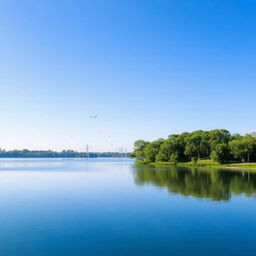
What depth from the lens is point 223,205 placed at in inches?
928

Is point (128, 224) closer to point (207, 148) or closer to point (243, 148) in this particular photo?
point (243, 148)

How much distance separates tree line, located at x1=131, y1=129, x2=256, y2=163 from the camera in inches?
3406

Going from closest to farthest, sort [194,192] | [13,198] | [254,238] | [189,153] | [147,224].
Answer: [254,238]
[147,224]
[13,198]
[194,192]
[189,153]

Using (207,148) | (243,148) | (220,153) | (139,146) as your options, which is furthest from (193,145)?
(139,146)

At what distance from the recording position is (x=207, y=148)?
352ft

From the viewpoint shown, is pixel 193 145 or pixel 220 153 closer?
pixel 220 153

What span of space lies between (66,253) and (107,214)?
8168 millimetres

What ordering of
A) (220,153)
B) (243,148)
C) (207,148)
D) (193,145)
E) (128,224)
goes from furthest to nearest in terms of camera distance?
(207,148), (193,145), (220,153), (243,148), (128,224)

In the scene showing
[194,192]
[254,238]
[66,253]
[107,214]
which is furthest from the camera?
[194,192]

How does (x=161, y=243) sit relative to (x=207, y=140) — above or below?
below

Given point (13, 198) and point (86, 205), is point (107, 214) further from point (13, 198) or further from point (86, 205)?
point (13, 198)

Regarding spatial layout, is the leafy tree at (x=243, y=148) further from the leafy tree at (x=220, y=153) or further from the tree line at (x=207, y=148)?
the leafy tree at (x=220, y=153)

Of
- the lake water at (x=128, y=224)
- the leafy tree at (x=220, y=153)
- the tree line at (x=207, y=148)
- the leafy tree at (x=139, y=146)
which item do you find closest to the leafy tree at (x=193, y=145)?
the tree line at (x=207, y=148)

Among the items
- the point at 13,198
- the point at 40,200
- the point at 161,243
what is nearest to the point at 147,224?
the point at 161,243
